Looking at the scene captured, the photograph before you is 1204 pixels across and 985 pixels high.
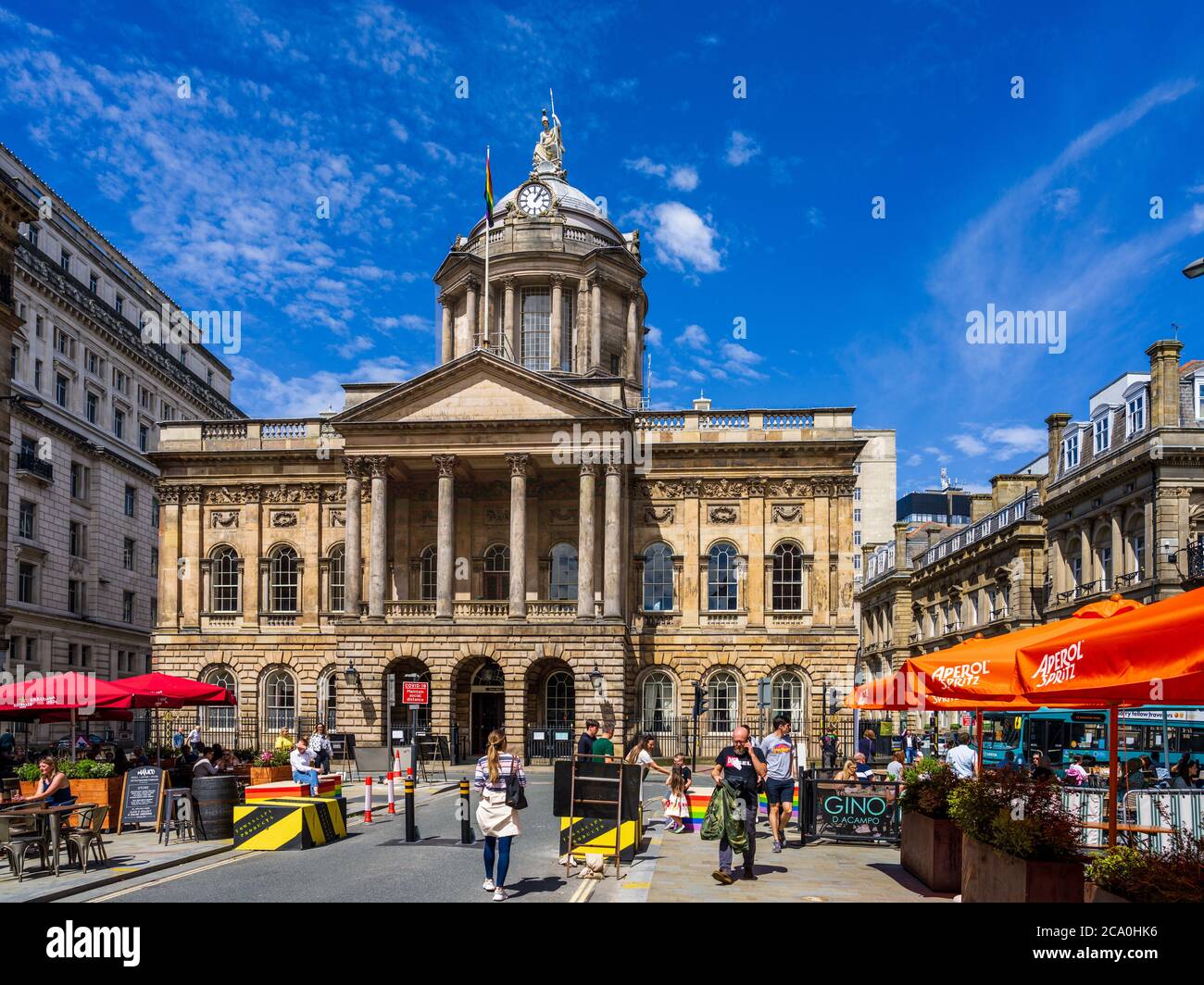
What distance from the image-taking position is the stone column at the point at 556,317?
171 ft

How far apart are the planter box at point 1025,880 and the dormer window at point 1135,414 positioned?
38.7 m

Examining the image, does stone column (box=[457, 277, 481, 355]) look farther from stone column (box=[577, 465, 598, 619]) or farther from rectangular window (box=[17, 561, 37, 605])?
rectangular window (box=[17, 561, 37, 605])

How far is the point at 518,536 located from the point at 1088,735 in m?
21.4

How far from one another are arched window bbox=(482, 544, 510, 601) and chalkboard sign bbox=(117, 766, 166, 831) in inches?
1009

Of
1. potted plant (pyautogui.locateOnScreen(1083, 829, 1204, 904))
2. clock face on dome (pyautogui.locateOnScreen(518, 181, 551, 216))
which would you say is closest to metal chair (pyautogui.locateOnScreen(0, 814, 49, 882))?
potted plant (pyautogui.locateOnScreen(1083, 829, 1204, 904))

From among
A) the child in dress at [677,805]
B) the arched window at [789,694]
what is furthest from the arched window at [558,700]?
the child in dress at [677,805]

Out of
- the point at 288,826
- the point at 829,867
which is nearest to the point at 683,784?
the point at 829,867

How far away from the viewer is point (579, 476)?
4375 cm

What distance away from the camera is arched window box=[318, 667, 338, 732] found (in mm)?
44875

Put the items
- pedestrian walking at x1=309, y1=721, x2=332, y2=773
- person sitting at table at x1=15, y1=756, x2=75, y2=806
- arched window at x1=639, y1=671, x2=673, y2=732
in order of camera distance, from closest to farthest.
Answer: person sitting at table at x1=15, y1=756, x2=75, y2=806 → pedestrian walking at x1=309, y1=721, x2=332, y2=773 → arched window at x1=639, y1=671, x2=673, y2=732

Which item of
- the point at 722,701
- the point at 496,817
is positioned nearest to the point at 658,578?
the point at 722,701

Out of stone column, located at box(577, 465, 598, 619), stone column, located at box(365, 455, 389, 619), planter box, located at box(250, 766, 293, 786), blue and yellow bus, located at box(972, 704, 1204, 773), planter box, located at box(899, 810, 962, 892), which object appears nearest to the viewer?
planter box, located at box(899, 810, 962, 892)
